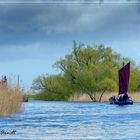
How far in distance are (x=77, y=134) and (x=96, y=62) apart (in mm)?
55412

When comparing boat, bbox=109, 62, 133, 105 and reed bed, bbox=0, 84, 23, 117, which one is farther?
boat, bbox=109, 62, 133, 105

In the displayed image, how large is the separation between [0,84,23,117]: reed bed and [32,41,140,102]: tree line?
1647 inches

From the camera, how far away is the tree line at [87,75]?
71.1 metres

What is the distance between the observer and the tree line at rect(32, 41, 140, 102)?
71062mm

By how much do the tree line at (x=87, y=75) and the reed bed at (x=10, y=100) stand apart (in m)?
41.8

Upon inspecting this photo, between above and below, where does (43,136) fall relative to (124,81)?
below

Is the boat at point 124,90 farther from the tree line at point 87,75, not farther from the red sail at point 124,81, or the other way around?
the tree line at point 87,75

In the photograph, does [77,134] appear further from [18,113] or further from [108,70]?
[108,70]

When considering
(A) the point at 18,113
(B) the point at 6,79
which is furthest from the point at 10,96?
(A) the point at 18,113

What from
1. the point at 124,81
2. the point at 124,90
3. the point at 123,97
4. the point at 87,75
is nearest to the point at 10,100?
the point at 123,97

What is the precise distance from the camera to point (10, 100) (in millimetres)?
25938

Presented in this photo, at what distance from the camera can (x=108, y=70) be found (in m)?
72.3

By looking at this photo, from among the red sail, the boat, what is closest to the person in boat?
the boat

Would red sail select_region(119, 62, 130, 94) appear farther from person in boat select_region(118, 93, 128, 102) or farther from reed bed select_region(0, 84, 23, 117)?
reed bed select_region(0, 84, 23, 117)
